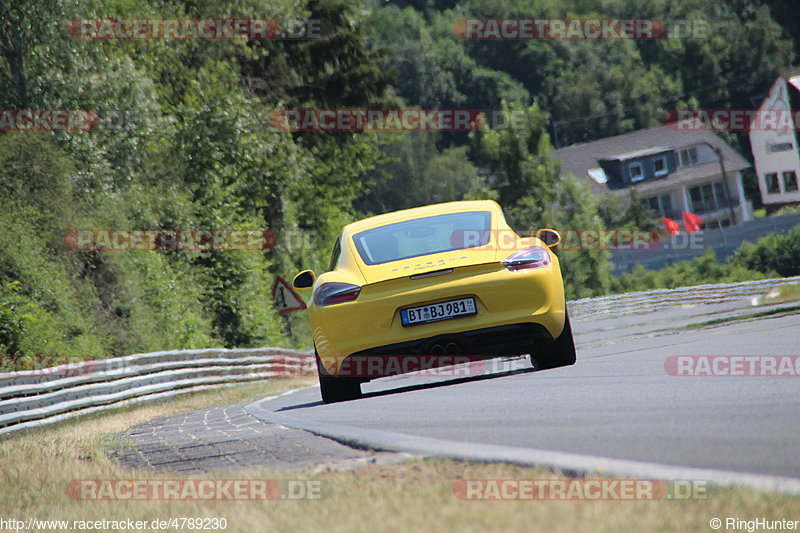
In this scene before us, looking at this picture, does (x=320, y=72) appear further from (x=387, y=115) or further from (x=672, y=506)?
(x=672, y=506)

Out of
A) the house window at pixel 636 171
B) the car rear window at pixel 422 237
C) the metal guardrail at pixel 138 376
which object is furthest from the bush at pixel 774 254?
the car rear window at pixel 422 237

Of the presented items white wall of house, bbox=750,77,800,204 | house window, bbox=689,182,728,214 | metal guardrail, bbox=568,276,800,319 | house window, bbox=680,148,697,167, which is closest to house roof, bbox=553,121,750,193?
house window, bbox=680,148,697,167

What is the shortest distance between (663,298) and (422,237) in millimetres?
25308

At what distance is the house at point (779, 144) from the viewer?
242 ft

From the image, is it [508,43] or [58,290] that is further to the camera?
[508,43]

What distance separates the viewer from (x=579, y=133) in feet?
331

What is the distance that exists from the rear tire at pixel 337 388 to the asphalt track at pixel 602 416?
0.13 metres

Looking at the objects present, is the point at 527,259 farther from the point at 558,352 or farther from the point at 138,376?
the point at 138,376

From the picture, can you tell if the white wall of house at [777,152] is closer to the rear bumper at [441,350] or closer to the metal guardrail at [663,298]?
the metal guardrail at [663,298]

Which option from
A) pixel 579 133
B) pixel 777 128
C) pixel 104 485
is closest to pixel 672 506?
pixel 104 485

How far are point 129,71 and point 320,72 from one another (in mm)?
13684

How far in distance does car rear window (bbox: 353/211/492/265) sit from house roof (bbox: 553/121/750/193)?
7349 cm

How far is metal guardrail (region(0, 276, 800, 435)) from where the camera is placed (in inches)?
510

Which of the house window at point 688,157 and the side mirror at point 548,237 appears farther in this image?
the house window at point 688,157
